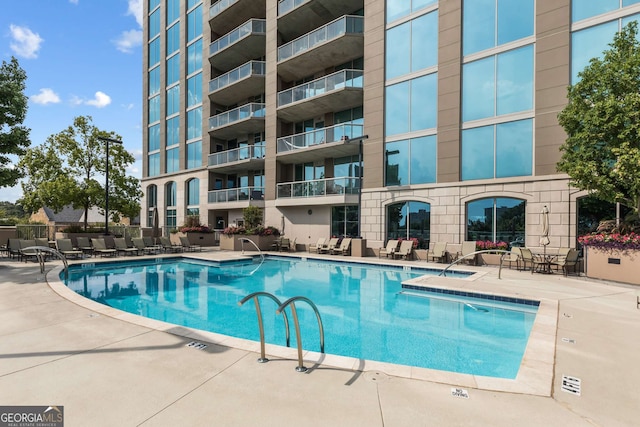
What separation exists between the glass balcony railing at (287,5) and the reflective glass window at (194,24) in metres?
10.1

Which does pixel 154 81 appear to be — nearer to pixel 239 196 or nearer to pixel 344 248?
pixel 239 196

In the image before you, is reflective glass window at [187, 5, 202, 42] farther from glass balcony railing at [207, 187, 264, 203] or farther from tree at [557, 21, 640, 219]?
tree at [557, 21, 640, 219]

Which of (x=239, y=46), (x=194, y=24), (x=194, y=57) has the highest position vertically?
(x=194, y=24)

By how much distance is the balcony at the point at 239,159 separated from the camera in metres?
A: 24.2

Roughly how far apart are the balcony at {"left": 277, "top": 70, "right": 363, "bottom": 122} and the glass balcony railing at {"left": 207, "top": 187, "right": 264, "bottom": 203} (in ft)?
18.7

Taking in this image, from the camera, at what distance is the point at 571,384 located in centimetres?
371

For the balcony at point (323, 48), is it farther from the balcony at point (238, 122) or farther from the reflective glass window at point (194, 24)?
the reflective glass window at point (194, 24)

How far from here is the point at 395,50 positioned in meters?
18.2

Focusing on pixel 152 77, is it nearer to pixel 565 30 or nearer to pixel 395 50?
pixel 395 50

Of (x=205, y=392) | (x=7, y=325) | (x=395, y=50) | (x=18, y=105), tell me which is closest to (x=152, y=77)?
(x=18, y=105)

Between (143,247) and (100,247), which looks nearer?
(100,247)

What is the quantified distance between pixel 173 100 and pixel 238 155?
11884 mm

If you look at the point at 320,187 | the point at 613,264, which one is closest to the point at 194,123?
the point at 320,187

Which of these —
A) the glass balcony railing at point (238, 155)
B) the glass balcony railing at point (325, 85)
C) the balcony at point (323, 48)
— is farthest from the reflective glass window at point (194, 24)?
the glass balcony railing at point (325, 85)
